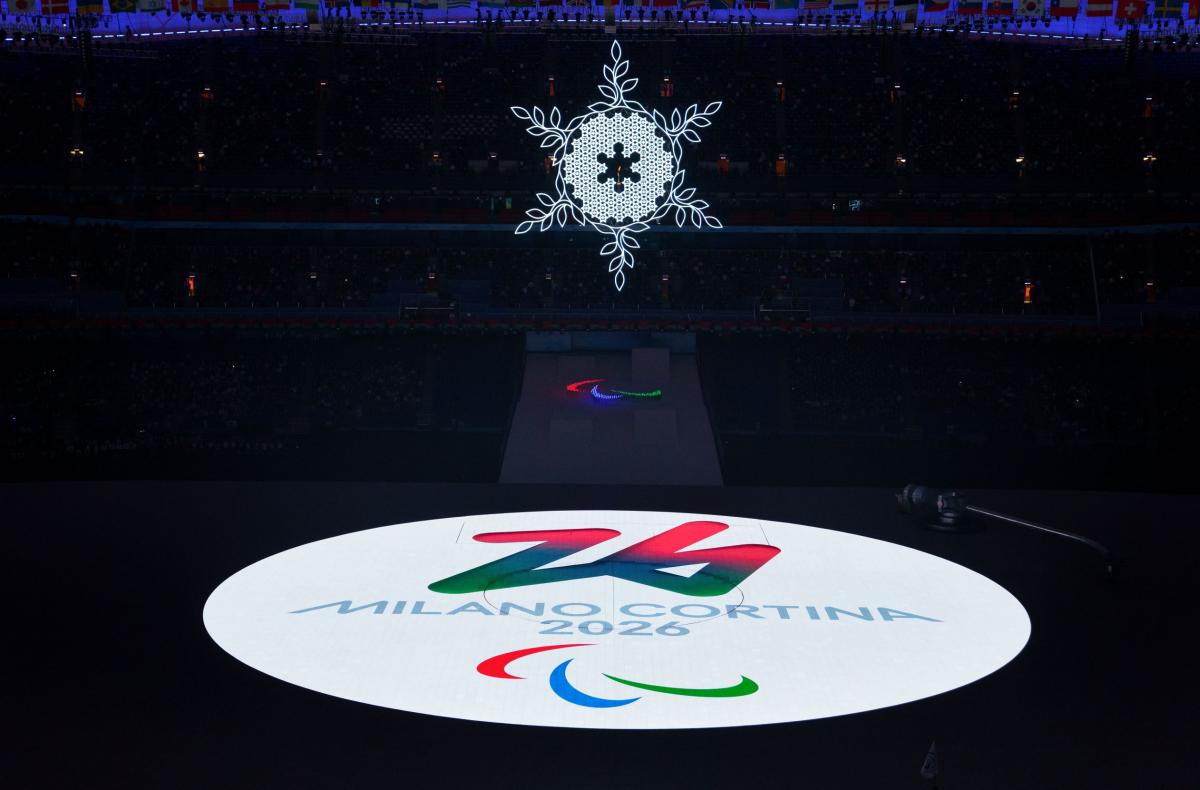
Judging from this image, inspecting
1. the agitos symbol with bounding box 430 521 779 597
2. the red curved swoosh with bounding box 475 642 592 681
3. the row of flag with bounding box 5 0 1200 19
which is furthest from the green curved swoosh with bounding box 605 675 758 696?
the row of flag with bounding box 5 0 1200 19

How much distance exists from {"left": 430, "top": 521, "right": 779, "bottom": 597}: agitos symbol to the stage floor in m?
2.15

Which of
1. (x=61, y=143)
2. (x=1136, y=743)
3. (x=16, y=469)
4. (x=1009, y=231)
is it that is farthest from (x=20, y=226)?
(x=1136, y=743)

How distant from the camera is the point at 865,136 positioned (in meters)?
29.1

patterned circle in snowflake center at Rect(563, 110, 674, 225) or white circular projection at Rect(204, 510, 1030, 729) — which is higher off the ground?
patterned circle in snowflake center at Rect(563, 110, 674, 225)

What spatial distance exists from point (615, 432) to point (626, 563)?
7.79 meters

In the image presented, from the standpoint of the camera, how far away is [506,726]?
609cm

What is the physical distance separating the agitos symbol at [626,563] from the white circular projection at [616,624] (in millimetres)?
31

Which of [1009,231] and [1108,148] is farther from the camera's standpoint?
[1108,148]

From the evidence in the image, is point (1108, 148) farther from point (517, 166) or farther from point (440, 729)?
point (440, 729)

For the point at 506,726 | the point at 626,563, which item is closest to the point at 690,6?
the point at 626,563

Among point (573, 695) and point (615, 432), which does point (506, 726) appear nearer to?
point (573, 695)

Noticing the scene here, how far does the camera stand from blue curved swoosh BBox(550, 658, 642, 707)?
6379mm

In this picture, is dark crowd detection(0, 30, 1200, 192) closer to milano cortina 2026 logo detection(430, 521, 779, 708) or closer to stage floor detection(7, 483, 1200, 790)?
milano cortina 2026 logo detection(430, 521, 779, 708)

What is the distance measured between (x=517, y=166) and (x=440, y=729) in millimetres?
23883
